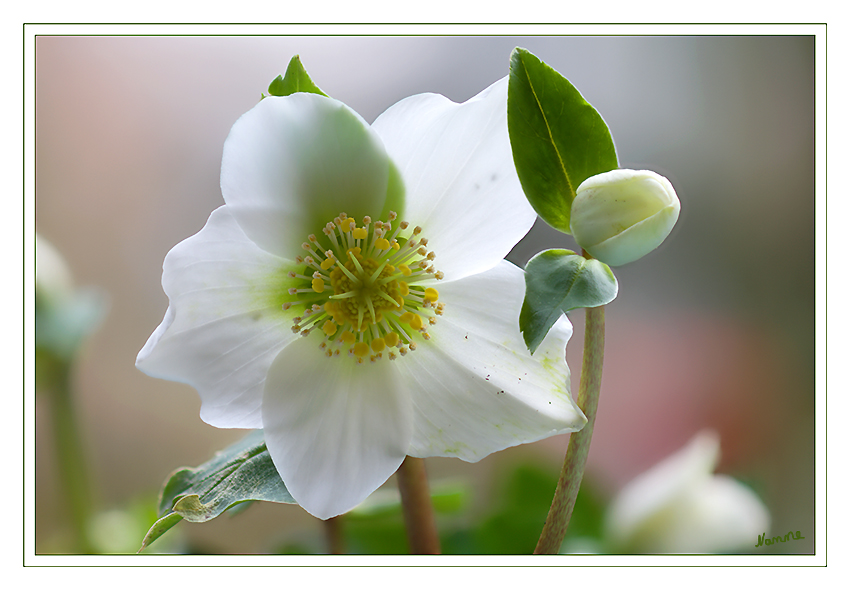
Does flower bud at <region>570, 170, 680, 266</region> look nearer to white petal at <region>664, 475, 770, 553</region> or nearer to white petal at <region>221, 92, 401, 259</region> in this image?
white petal at <region>221, 92, 401, 259</region>

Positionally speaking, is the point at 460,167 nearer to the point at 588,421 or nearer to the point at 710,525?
the point at 588,421

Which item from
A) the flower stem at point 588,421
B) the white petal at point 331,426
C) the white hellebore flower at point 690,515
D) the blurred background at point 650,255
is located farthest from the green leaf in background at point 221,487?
the blurred background at point 650,255

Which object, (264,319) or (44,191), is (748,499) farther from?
(44,191)

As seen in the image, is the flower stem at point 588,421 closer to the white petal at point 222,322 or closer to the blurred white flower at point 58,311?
the white petal at point 222,322

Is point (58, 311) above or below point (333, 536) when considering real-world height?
above
